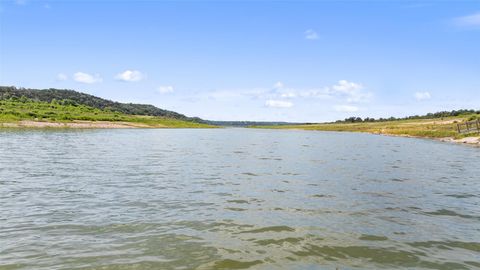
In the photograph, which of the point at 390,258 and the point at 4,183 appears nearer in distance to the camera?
the point at 390,258

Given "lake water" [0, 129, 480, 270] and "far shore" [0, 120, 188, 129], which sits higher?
"far shore" [0, 120, 188, 129]

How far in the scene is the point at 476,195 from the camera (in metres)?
21.9

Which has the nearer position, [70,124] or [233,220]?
[233,220]

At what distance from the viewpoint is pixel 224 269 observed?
10.4 m

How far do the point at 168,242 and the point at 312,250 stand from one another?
4.66m

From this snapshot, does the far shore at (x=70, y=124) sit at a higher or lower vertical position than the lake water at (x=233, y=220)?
higher

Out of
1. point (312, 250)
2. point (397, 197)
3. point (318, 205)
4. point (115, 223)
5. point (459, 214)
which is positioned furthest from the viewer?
point (397, 197)

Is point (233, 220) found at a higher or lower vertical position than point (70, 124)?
lower

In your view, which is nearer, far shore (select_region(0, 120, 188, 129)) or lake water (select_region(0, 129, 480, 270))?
lake water (select_region(0, 129, 480, 270))

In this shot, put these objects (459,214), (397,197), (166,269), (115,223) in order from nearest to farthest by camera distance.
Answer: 1. (166,269)
2. (115,223)
3. (459,214)
4. (397,197)

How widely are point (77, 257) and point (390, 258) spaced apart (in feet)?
30.2

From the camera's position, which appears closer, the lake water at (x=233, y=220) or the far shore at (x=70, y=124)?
the lake water at (x=233, y=220)

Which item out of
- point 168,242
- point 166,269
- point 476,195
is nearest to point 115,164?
point 168,242

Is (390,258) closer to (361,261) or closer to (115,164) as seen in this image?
(361,261)
